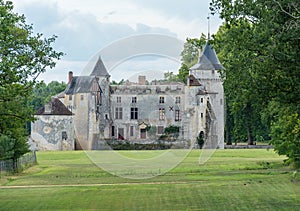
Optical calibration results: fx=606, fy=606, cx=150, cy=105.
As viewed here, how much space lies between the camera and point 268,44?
62.4 ft

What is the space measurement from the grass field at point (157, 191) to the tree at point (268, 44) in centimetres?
346

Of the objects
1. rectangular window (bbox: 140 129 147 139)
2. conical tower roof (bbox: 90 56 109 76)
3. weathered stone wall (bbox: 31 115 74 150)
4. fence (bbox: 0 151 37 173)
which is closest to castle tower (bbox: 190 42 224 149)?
rectangular window (bbox: 140 129 147 139)

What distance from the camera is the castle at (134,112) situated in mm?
67562

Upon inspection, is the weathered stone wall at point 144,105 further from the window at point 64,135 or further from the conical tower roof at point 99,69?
the window at point 64,135

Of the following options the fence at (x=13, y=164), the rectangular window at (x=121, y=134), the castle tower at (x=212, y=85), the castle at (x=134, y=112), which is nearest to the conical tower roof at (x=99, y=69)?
the castle at (x=134, y=112)

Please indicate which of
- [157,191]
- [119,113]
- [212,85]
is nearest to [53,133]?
[119,113]

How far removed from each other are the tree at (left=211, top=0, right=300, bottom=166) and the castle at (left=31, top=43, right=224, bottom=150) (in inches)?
1900

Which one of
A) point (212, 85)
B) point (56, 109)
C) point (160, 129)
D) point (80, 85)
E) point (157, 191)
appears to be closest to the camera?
point (157, 191)

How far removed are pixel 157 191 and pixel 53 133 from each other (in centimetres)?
4558

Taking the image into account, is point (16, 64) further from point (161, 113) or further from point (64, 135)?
point (161, 113)

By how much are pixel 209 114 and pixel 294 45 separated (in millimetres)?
52312

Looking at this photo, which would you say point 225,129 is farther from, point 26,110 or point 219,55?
point 26,110

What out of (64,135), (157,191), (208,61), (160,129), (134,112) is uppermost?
(208,61)

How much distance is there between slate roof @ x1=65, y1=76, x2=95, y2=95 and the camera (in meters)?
70.6
